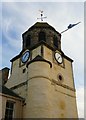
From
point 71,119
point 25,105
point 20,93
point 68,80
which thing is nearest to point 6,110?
point 25,105

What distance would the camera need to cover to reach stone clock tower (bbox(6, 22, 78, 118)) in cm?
1502

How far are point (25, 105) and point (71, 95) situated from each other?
484 centimetres

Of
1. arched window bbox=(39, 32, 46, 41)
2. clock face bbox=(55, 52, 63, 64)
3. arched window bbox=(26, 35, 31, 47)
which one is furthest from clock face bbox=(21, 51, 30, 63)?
clock face bbox=(55, 52, 63, 64)

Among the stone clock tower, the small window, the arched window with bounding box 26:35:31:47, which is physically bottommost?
the small window

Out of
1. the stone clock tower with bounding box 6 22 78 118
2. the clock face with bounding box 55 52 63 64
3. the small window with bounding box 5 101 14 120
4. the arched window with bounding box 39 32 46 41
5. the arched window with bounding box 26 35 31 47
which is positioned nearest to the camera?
the small window with bounding box 5 101 14 120

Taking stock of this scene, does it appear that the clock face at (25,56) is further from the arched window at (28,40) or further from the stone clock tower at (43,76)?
the arched window at (28,40)

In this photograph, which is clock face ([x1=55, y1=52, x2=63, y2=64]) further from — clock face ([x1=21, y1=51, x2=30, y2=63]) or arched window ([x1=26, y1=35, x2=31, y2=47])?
arched window ([x1=26, y1=35, x2=31, y2=47])

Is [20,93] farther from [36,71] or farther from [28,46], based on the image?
[28,46]

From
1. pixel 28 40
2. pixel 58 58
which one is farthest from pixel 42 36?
pixel 58 58

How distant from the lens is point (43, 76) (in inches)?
622

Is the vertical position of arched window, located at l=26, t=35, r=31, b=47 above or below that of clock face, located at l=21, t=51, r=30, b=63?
above

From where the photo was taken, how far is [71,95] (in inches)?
725

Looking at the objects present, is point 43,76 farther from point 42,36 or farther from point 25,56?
point 42,36

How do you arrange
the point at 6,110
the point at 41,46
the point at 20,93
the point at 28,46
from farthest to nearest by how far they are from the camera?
1. the point at 28,46
2. the point at 41,46
3. the point at 20,93
4. the point at 6,110
